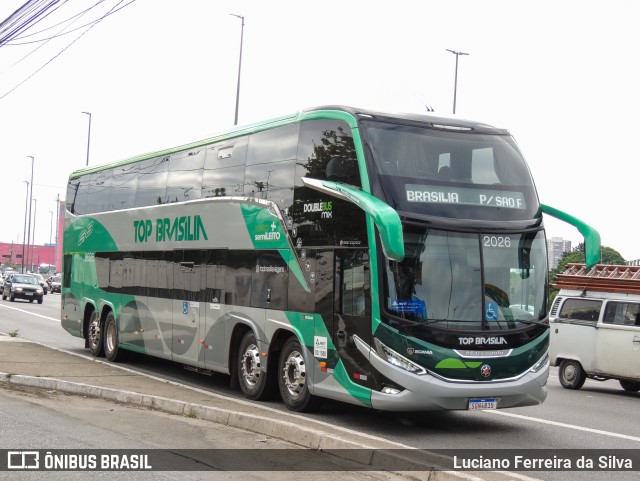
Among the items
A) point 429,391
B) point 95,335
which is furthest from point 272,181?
point 95,335

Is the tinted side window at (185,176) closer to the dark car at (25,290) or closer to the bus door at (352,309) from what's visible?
the bus door at (352,309)

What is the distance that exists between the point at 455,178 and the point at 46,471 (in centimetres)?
609

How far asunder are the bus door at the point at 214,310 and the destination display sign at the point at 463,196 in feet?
14.3

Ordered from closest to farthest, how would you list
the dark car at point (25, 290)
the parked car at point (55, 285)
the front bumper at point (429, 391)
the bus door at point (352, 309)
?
the front bumper at point (429, 391)
the bus door at point (352, 309)
the dark car at point (25, 290)
the parked car at point (55, 285)

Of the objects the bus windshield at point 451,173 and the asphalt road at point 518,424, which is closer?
the asphalt road at point 518,424

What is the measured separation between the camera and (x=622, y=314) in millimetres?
17609

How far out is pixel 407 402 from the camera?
35.6ft

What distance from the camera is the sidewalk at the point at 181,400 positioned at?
9297mm

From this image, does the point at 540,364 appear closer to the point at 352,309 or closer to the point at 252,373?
the point at 352,309

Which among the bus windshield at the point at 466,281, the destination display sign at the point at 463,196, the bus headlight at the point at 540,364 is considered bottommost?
the bus headlight at the point at 540,364

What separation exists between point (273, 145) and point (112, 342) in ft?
25.5

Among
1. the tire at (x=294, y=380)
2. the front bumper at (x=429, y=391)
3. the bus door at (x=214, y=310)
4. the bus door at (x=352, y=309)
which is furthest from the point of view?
the bus door at (x=214, y=310)

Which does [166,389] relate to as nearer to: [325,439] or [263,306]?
[263,306]

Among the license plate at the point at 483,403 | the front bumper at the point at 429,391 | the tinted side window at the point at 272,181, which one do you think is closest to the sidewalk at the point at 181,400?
the front bumper at the point at 429,391
